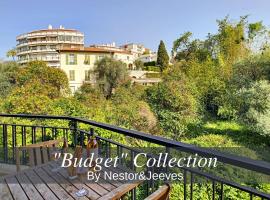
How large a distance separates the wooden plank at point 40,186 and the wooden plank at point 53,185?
2cm

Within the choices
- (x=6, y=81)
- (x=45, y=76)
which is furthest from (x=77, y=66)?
(x=45, y=76)

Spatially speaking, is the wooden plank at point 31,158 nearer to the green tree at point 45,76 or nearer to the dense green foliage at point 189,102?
the dense green foliage at point 189,102

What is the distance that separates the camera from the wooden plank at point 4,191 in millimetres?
1533

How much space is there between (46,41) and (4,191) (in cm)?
4527

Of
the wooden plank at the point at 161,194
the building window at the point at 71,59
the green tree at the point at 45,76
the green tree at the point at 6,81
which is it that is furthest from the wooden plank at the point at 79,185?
the building window at the point at 71,59

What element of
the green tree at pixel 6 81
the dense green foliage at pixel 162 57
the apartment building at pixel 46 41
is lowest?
the green tree at pixel 6 81

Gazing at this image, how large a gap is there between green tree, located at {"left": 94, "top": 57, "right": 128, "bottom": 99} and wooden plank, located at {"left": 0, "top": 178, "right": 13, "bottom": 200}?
17.8 meters

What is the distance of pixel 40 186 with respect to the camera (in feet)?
5.47

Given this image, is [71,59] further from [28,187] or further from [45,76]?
[28,187]

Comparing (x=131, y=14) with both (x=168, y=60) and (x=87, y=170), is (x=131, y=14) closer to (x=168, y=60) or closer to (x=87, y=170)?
(x=87, y=170)

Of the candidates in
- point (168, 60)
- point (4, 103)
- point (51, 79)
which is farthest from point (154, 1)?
point (168, 60)

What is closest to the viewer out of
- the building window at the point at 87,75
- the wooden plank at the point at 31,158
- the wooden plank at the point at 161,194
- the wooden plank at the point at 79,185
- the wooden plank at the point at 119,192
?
the wooden plank at the point at 161,194

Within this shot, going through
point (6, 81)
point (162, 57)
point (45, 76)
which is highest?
point (162, 57)

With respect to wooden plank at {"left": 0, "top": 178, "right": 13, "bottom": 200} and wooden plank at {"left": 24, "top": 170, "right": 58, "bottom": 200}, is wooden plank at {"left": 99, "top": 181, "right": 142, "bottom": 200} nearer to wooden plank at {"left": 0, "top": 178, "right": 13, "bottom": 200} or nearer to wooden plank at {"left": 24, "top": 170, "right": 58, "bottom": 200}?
wooden plank at {"left": 24, "top": 170, "right": 58, "bottom": 200}
